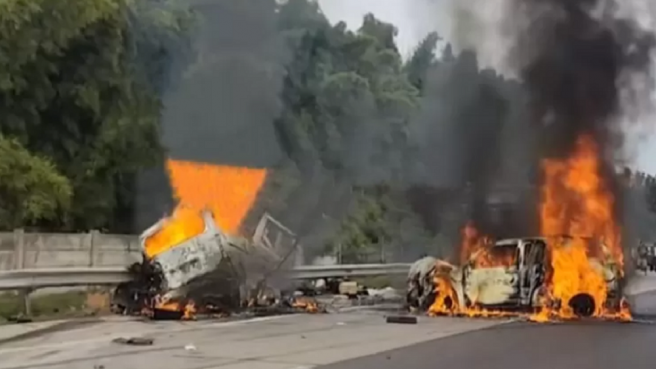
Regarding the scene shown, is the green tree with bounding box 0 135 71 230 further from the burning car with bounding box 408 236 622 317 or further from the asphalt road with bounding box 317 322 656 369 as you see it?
the asphalt road with bounding box 317 322 656 369

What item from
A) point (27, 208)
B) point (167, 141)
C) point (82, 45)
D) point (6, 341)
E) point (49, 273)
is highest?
point (82, 45)

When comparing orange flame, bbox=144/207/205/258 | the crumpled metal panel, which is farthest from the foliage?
the crumpled metal panel

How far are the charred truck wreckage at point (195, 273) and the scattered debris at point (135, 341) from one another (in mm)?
3769

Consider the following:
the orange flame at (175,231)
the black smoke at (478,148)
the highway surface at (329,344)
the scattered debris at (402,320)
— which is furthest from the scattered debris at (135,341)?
the black smoke at (478,148)

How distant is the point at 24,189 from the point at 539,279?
11.3 m

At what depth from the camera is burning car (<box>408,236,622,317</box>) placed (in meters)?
19.5

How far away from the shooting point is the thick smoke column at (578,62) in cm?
2256

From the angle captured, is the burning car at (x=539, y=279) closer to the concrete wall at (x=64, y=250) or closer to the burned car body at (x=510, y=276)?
the burned car body at (x=510, y=276)

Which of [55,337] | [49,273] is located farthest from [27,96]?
[55,337]

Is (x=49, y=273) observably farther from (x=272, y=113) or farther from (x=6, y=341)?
(x=272, y=113)

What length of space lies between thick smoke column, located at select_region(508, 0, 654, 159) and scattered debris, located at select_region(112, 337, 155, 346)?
11457mm

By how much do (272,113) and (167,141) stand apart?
453cm

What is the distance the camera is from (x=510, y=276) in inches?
767

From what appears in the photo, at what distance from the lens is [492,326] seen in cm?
1742
